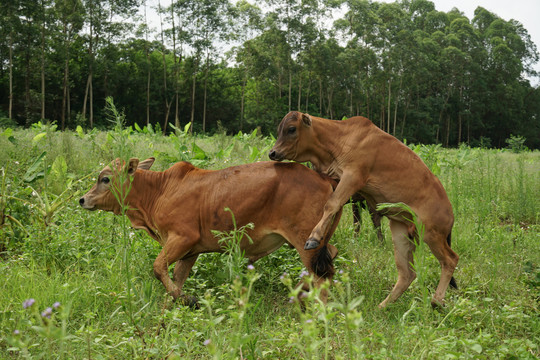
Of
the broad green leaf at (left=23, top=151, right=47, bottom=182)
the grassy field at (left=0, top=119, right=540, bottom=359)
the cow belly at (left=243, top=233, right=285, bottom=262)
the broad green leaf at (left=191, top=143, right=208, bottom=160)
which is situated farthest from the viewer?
the broad green leaf at (left=191, top=143, right=208, bottom=160)

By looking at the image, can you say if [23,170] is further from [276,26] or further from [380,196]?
[276,26]

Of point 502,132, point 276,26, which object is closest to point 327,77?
point 276,26

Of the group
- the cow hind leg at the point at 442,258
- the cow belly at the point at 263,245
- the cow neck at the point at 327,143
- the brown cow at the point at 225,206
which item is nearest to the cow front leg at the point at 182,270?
the brown cow at the point at 225,206

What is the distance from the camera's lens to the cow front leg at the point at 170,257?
3639 mm

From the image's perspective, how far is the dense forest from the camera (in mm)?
39969

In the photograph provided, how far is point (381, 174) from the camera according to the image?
147 inches

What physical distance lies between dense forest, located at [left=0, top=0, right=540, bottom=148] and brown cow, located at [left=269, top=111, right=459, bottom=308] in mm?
33905

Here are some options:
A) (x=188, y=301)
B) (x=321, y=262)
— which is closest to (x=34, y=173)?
(x=188, y=301)

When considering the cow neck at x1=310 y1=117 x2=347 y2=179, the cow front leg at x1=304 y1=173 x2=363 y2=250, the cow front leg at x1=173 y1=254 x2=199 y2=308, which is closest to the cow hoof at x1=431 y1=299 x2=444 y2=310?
the cow front leg at x1=304 y1=173 x2=363 y2=250

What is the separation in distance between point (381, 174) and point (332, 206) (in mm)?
537

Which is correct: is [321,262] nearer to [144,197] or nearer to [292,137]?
[292,137]

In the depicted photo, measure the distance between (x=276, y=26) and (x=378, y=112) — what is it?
1791cm

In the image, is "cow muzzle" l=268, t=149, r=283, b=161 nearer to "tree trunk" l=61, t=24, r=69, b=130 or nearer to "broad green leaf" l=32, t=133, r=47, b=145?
"broad green leaf" l=32, t=133, r=47, b=145

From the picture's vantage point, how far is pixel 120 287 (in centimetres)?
381
